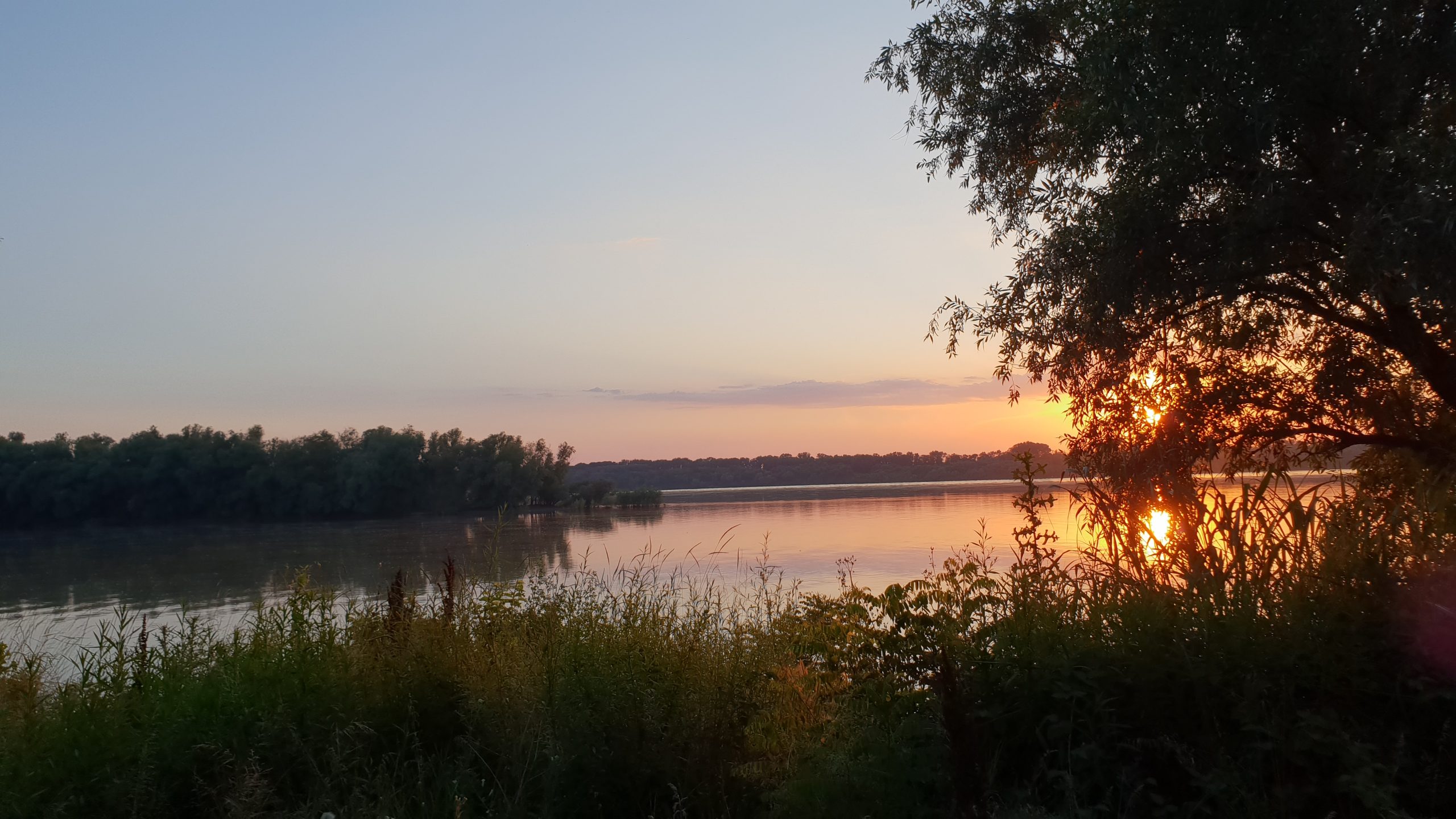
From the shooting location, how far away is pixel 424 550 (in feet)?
118

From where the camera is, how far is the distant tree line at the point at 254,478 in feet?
232

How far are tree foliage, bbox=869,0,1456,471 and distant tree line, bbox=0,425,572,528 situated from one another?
65.3m

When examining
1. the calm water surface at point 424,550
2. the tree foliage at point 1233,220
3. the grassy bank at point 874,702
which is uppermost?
the tree foliage at point 1233,220

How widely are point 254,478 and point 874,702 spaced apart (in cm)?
7623

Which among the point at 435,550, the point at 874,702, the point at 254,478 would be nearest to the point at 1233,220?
the point at 874,702

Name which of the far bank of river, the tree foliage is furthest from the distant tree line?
the tree foliage

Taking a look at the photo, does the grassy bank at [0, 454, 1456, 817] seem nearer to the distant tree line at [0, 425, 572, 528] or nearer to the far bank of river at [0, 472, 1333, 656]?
the far bank of river at [0, 472, 1333, 656]

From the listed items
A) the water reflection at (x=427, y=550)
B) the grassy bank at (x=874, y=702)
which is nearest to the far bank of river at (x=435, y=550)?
the water reflection at (x=427, y=550)

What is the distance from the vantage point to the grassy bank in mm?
4305

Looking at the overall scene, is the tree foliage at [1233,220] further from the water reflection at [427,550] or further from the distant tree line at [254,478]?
the distant tree line at [254,478]

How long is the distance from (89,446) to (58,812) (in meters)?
83.3

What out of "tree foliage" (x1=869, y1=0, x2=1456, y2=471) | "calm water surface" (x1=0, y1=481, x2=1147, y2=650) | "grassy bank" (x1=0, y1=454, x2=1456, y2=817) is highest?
"tree foliage" (x1=869, y1=0, x2=1456, y2=471)

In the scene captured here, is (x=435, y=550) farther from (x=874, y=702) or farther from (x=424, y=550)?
(x=874, y=702)

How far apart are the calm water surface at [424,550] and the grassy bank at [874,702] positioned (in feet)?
3.22
